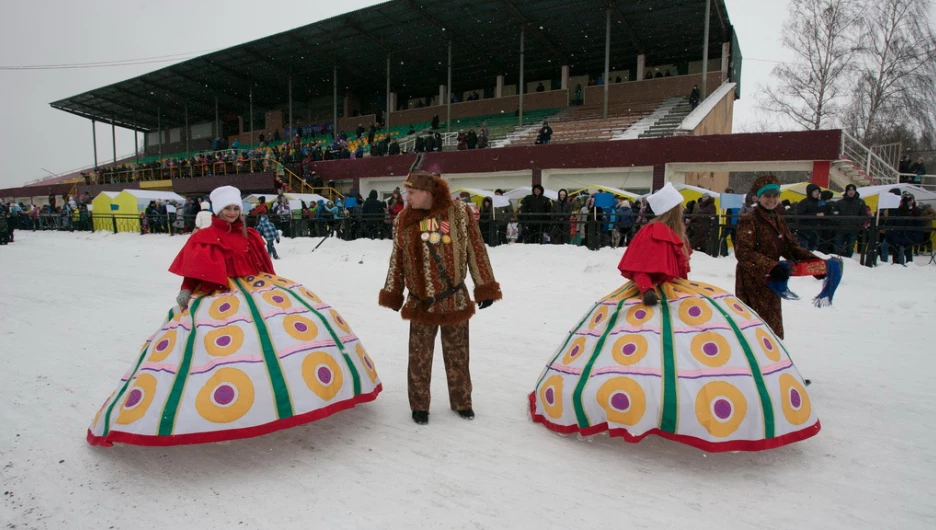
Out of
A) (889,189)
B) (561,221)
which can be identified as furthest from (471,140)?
(889,189)

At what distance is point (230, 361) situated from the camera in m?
3.12

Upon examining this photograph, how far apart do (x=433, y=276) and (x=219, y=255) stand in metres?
1.37

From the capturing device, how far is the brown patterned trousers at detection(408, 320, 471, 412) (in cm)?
372

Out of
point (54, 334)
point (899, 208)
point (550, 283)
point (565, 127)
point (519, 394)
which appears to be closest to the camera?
point (519, 394)

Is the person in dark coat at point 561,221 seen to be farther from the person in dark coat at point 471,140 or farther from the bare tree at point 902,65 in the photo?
the bare tree at point 902,65

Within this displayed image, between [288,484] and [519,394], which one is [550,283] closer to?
[519,394]

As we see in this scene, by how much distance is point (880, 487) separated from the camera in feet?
Answer: 9.46

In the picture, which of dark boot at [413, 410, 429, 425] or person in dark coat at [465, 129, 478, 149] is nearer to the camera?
dark boot at [413, 410, 429, 425]

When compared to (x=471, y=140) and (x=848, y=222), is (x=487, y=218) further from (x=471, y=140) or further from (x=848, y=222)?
(x=471, y=140)

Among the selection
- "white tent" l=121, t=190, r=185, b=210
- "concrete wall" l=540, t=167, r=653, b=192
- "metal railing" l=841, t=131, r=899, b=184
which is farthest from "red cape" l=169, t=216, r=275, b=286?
"white tent" l=121, t=190, r=185, b=210

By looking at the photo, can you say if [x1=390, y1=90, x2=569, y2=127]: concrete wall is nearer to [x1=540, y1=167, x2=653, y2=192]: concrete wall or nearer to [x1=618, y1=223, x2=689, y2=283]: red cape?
[x1=540, y1=167, x2=653, y2=192]: concrete wall

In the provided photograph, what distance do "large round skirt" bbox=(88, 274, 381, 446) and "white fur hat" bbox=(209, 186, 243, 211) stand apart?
50 centimetres

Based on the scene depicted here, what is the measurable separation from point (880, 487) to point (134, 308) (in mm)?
8539

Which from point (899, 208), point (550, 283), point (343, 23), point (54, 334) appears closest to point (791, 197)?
point (899, 208)
